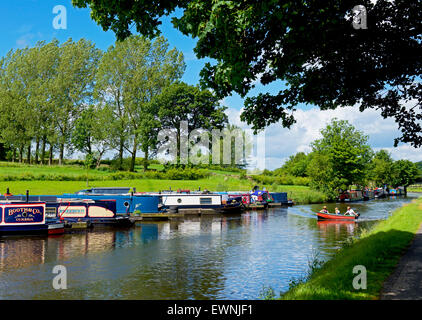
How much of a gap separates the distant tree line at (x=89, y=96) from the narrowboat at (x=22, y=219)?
140 ft

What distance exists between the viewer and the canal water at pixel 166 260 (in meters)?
14.9

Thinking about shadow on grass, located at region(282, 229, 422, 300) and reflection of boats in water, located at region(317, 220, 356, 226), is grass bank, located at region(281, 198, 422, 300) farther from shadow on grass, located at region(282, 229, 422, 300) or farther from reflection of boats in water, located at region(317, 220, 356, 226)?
reflection of boats in water, located at region(317, 220, 356, 226)

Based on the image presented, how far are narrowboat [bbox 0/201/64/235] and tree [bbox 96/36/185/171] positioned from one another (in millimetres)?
42520

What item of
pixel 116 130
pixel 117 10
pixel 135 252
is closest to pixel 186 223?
pixel 135 252

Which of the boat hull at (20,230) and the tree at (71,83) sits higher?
the tree at (71,83)

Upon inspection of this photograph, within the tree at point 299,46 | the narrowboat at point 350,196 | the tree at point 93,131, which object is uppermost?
the tree at point 93,131

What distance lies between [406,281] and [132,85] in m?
67.9

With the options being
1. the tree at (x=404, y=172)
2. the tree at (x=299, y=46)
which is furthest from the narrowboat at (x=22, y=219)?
the tree at (x=404, y=172)

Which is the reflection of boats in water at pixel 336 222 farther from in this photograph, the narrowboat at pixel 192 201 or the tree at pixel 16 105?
the tree at pixel 16 105

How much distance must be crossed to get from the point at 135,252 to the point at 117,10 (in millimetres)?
15736

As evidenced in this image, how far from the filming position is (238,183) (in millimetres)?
74875

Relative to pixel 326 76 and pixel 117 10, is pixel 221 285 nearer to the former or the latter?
pixel 326 76

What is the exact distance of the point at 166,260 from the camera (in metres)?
20.5

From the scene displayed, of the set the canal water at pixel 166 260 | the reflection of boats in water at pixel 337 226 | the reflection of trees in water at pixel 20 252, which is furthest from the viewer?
the reflection of boats in water at pixel 337 226
